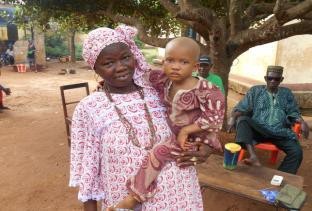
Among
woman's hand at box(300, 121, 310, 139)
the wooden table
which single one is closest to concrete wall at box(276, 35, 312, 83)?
woman's hand at box(300, 121, 310, 139)

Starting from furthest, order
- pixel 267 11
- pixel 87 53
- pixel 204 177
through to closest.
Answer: pixel 267 11 < pixel 204 177 < pixel 87 53

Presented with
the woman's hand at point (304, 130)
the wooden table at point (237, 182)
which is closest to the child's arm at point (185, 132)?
the wooden table at point (237, 182)

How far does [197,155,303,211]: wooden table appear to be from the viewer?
10.6ft

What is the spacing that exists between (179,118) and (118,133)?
34cm

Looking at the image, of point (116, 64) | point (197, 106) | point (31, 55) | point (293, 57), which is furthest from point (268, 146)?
point (31, 55)

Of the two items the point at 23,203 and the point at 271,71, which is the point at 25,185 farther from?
the point at 271,71

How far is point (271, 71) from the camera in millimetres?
4285

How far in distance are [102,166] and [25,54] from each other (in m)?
18.7

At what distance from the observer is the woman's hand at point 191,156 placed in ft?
5.42

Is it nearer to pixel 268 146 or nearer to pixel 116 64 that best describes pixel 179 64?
pixel 116 64

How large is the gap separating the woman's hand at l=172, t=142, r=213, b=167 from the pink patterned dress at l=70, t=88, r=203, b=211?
0.12 ft

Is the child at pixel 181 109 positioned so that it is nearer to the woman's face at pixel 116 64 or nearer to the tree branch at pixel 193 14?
the woman's face at pixel 116 64

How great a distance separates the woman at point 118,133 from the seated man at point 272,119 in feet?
8.62

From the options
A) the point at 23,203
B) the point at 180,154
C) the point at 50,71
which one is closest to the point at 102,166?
the point at 180,154
